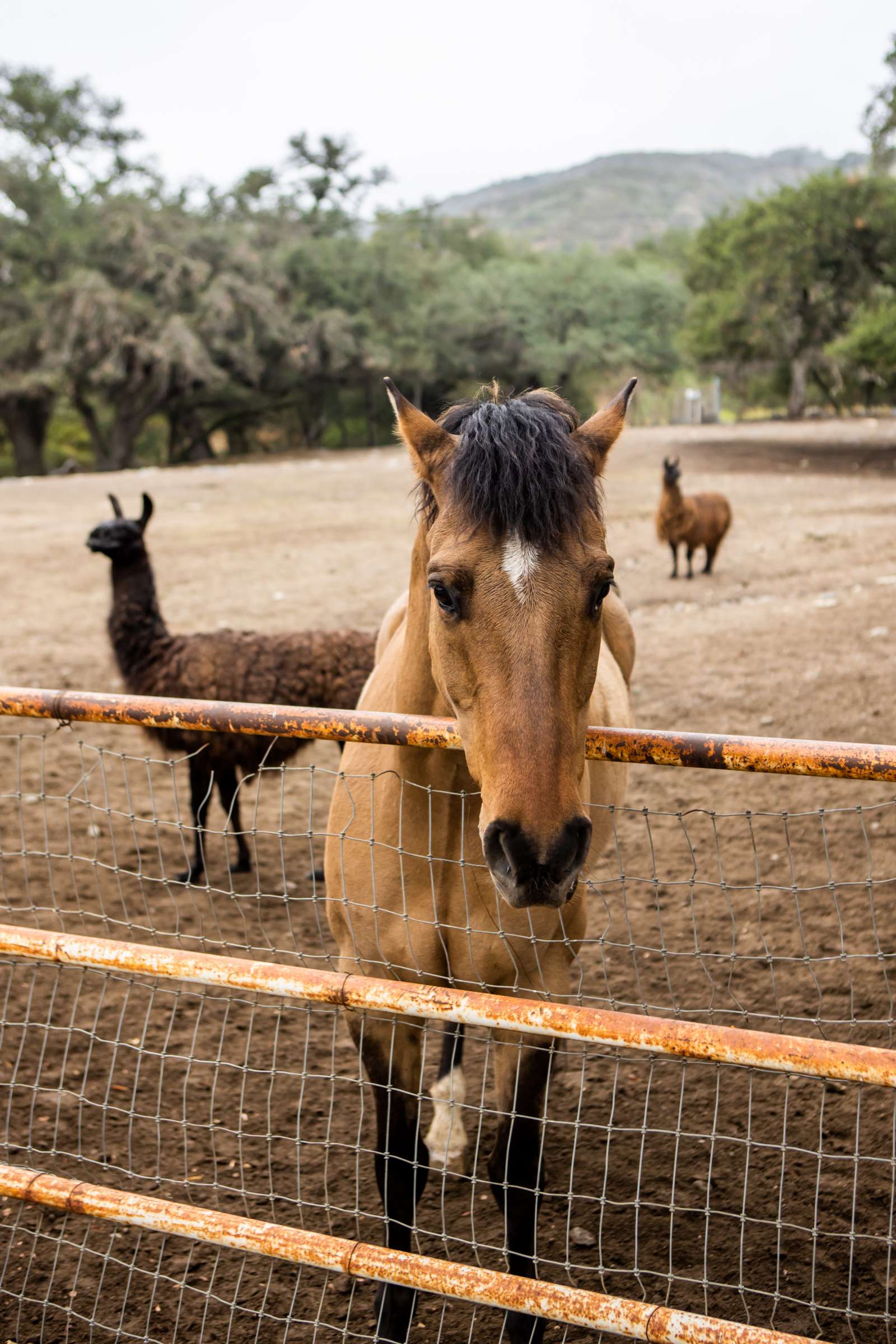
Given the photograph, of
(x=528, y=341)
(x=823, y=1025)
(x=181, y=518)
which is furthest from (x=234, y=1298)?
(x=528, y=341)

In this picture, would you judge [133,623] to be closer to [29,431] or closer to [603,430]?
[603,430]

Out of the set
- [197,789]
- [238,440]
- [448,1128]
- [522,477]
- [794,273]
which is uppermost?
[794,273]

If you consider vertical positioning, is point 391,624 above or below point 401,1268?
above

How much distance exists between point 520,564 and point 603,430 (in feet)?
1.71

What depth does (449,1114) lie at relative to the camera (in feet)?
11.2

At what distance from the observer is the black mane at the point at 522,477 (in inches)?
75.0

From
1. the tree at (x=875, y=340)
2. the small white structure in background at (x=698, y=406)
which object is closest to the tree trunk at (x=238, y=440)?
the small white structure in background at (x=698, y=406)

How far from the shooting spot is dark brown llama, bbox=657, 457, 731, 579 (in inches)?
467

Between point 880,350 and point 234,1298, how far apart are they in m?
24.7

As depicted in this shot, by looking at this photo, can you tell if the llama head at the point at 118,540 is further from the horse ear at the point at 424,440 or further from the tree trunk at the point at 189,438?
the tree trunk at the point at 189,438

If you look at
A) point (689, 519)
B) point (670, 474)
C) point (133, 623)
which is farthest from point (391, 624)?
point (670, 474)

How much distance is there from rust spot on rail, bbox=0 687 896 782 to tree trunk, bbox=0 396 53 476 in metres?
32.6

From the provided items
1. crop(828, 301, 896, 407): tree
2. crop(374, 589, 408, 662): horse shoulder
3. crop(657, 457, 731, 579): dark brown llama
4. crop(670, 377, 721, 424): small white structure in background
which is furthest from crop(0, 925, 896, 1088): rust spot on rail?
crop(670, 377, 721, 424): small white structure in background

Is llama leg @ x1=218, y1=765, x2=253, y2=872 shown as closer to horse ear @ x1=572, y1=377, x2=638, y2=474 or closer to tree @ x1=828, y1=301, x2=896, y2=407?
horse ear @ x1=572, y1=377, x2=638, y2=474
